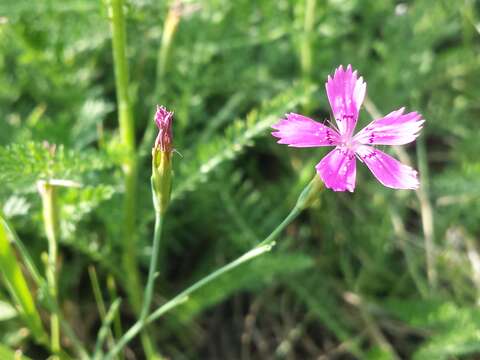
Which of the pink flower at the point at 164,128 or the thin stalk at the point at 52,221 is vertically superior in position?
the pink flower at the point at 164,128

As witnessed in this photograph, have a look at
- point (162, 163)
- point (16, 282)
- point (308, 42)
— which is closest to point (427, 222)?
point (308, 42)

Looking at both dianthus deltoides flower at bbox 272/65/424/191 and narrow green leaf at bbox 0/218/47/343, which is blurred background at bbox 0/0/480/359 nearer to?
narrow green leaf at bbox 0/218/47/343

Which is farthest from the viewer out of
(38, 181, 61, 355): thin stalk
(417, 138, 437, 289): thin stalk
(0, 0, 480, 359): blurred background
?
(417, 138, 437, 289): thin stalk

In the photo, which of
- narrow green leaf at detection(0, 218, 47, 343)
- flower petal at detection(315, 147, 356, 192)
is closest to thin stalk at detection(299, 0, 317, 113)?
flower petal at detection(315, 147, 356, 192)

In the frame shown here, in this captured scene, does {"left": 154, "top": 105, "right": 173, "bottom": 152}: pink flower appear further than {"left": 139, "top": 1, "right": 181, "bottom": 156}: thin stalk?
No

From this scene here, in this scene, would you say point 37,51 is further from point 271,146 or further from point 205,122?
point 271,146

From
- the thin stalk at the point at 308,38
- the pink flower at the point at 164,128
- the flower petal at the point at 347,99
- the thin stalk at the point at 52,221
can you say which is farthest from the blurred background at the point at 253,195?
the pink flower at the point at 164,128

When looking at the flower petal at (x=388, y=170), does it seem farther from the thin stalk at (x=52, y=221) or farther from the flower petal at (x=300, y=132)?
the thin stalk at (x=52, y=221)

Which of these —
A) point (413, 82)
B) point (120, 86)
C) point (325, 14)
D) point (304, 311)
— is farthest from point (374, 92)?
point (120, 86)
